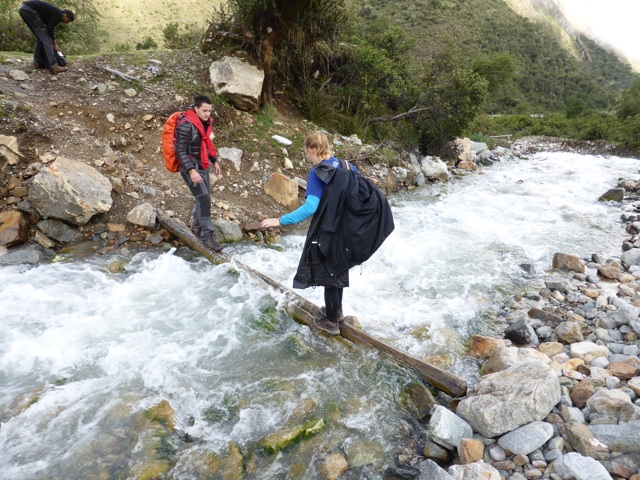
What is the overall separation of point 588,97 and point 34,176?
283 feet

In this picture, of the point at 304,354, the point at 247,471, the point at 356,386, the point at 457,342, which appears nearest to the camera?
the point at 247,471

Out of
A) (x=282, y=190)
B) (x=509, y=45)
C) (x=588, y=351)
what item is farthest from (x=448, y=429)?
(x=509, y=45)

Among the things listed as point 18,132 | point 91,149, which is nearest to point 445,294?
point 91,149

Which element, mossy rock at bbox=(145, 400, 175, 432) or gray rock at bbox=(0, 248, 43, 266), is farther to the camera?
gray rock at bbox=(0, 248, 43, 266)

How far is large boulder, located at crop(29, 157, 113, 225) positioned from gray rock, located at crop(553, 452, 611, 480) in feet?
22.1

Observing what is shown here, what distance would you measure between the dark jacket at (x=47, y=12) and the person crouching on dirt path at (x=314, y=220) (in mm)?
7990

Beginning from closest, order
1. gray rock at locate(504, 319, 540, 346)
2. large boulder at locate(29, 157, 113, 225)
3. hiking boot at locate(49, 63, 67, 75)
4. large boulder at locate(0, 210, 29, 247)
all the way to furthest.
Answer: gray rock at locate(504, 319, 540, 346), large boulder at locate(0, 210, 29, 247), large boulder at locate(29, 157, 113, 225), hiking boot at locate(49, 63, 67, 75)

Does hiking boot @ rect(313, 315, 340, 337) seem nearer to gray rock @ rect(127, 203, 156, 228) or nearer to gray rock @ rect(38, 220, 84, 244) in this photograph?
gray rock @ rect(127, 203, 156, 228)

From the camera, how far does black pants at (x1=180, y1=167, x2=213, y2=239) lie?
556 cm

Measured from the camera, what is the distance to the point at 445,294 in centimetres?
583

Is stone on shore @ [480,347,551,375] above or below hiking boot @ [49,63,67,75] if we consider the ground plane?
below

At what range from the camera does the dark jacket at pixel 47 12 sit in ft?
24.9

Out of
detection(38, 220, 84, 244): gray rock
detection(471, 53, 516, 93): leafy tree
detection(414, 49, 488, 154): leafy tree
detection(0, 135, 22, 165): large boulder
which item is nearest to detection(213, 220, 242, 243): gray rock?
detection(38, 220, 84, 244): gray rock

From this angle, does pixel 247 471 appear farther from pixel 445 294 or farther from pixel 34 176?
pixel 34 176
